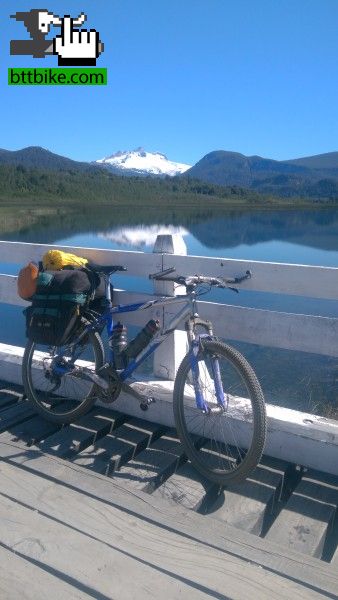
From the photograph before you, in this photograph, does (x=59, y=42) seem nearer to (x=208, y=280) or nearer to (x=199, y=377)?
(x=208, y=280)

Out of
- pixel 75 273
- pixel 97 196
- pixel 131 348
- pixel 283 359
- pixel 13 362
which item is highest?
pixel 97 196

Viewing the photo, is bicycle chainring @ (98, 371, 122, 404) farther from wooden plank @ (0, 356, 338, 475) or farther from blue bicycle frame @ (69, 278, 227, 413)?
wooden plank @ (0, 356, 338, 475)

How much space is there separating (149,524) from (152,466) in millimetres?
664

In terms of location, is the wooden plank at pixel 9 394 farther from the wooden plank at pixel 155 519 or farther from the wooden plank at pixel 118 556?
the wooden plank at pixel 118 556

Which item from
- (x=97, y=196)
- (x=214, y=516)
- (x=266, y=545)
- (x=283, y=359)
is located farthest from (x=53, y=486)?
(x=97, y=196)

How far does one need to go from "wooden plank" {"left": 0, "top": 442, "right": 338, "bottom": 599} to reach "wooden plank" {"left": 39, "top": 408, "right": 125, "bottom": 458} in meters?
0.16

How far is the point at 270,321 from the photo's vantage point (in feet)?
12.1

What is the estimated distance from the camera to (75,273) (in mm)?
3867

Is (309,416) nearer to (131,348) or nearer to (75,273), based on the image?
(131,348)

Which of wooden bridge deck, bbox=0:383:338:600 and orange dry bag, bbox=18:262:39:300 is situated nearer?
wooden bridge deck, bbox=0:383:338:600

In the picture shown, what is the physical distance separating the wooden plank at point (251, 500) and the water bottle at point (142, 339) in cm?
106

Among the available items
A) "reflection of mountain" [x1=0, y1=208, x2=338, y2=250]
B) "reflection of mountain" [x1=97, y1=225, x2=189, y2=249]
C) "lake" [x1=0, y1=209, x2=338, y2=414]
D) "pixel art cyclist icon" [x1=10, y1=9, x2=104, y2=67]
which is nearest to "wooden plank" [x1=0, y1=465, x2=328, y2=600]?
"lake" [x1=0, y1=209, x2=338, y2=414]

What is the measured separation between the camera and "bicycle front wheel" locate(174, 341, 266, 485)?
308 centimetres

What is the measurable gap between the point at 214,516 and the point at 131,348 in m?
1.25
